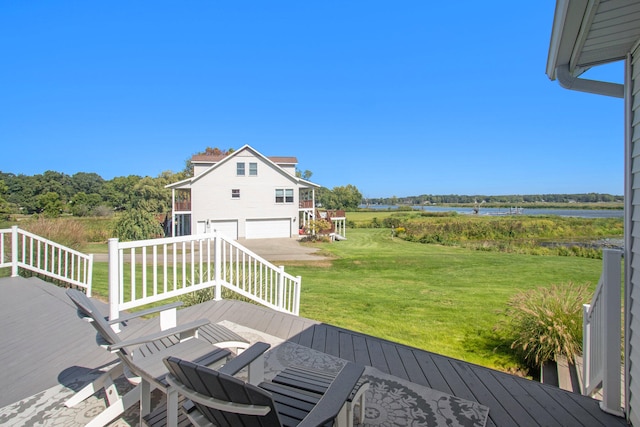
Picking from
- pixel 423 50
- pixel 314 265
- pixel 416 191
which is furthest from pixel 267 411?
pixel 416 191

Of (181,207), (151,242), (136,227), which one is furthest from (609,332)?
(136,227)

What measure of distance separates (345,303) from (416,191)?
62720 millimetres

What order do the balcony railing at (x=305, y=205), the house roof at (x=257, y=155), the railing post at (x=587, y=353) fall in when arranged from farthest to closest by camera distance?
the balcony railing at (x=305, y=205) < the house roof at (x=257, y=155) < the railing post at (x=587, y=353)

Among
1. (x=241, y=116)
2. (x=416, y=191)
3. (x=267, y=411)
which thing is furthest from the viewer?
(x=416, y=191)

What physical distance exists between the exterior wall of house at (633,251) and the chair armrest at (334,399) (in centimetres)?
188

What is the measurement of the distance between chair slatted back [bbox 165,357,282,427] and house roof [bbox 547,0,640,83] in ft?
8.18

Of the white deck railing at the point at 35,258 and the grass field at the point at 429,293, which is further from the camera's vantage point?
the white deck railing at the point at 35,258

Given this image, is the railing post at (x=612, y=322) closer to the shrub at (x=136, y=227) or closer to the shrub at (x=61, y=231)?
the shrub at (x=61, y=231)

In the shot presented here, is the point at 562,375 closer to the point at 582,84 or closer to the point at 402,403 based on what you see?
the point at 402,403

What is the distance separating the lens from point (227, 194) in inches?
941

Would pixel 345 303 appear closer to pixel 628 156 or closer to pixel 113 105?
pixel 628 156

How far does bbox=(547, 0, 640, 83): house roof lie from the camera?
5.80 ft

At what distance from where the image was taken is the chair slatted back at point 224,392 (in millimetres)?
1212

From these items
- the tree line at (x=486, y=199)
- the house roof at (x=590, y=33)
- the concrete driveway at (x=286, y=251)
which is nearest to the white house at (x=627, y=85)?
the house roof at (x=590, y=33)
